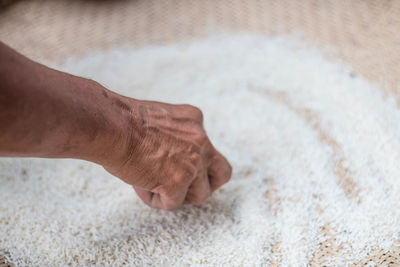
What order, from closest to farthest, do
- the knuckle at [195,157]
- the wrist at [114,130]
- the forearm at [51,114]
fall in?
the forearm at [51,114]
the wrist at [114,130]
the knuckle at [195,157]

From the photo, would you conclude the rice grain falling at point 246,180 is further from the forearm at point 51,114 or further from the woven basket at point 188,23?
the forearm at point 51,114

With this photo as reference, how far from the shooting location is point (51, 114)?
0.51m

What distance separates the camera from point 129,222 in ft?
2.53

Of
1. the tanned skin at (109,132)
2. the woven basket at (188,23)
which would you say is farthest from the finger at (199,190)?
the woven basket at (188,23)

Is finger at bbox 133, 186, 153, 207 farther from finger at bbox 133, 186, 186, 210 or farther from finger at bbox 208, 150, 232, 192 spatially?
finger at bbox 208, 150, 232, 192

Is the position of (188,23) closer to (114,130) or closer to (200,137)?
(200,137)

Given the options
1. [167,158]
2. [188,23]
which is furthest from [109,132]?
[188,23]

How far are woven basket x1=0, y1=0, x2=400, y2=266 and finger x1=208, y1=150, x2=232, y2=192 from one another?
1.53 ft

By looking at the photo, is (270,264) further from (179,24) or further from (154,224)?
(179,24)

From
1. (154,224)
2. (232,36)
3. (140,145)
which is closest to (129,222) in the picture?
(154,224)

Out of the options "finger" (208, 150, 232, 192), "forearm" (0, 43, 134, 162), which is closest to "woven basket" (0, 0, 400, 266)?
"finger" (208, 150, 232, 192)

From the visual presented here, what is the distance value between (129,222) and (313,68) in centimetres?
59

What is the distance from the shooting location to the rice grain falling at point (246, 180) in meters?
0.72

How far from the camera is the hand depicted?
2.10 feet
